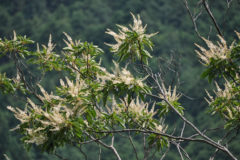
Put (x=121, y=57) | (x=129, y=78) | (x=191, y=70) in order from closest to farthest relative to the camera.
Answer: (x=129, y=78), (x=121, y=57), (x=191, y=70)

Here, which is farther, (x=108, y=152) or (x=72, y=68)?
(x=108, y=152)

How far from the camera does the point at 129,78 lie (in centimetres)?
260

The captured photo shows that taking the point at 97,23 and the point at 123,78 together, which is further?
the point at 97,23

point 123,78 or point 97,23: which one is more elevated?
point 97,23

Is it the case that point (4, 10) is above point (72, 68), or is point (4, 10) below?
above

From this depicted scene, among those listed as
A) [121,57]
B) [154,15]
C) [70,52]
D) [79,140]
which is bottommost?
[79,140]

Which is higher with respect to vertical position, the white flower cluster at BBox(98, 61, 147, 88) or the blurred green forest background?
the blurred green forest background

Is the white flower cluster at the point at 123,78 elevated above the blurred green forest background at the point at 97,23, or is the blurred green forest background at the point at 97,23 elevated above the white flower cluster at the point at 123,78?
the blurred green forest background at the point at 97,23

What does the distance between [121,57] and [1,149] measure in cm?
2160

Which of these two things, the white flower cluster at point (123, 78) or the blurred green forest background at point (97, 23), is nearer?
the white flower cluster at point (123, 78)

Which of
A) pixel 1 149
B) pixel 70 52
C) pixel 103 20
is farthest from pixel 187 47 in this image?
pixel 70 52

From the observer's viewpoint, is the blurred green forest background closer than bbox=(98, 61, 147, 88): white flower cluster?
No

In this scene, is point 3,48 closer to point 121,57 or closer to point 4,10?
point 121,57

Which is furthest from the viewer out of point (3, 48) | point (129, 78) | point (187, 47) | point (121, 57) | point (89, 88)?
point (187, 47)
